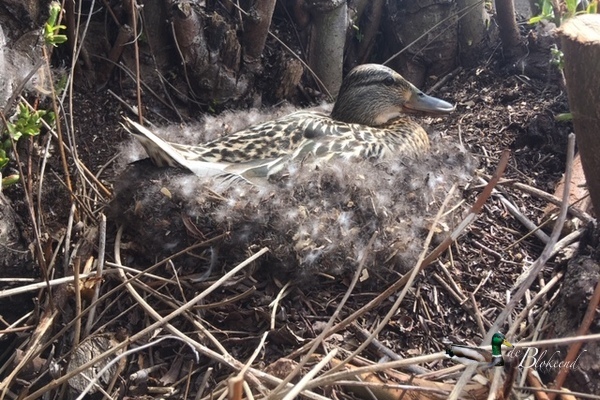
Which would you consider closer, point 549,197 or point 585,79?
point 585,79

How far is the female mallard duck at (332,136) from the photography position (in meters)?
2.35

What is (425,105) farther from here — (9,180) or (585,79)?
(9,180)

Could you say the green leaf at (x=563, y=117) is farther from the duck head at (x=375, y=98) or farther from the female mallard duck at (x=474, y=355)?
the female mallard duck at (x=474, y=355)

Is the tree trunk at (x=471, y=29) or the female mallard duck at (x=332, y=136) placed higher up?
the tree trunk at (x=471, y=29)

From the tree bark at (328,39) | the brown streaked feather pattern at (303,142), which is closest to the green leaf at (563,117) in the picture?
the brown streaked feather pattern at (303,142)

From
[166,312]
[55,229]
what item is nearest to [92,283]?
[166,312]

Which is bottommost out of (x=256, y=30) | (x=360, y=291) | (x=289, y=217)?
(x=360, y=291)

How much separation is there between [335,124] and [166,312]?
1.12 metres

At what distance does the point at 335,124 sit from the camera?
2721mm

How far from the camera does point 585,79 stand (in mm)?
1685

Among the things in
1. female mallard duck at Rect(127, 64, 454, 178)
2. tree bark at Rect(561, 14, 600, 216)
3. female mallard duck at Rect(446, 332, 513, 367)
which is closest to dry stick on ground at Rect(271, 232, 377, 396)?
female mallard duck at Rect(446, 332, 513, 367)

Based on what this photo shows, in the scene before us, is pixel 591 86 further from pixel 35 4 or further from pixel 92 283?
pixel 35 4

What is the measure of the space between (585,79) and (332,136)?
1118 millimetres

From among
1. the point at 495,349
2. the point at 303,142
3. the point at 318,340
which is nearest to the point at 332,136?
the point at 303,142
